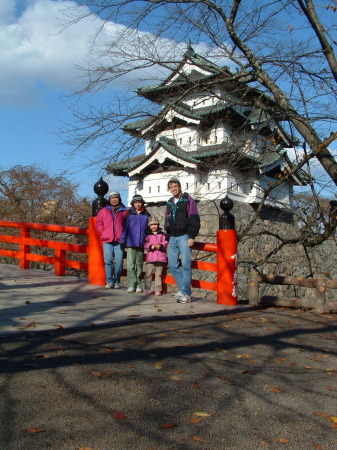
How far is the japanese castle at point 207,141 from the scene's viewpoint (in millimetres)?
7562

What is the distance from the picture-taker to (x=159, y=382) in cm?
289

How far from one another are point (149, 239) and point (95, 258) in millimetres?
1126

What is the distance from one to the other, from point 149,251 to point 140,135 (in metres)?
1.86

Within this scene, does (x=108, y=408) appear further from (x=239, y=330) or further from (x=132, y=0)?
(x=132, y=0)

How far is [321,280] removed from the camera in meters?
6.84

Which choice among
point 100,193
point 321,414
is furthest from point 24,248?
point 321,414

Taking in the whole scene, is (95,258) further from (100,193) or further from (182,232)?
(182,232)

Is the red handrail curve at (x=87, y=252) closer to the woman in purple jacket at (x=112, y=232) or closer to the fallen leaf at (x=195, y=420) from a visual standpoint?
the woman in purple jacket at (x=112, y=232)

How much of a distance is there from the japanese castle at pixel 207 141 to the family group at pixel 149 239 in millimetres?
A: 876

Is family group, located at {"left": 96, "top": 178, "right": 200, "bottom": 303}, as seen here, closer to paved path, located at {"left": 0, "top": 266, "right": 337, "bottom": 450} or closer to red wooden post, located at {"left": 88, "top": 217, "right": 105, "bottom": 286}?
red wooden post, located at {"left": 88, "top": 217, "right": 105, "bottom": 286}

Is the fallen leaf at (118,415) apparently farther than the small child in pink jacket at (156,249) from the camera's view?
No

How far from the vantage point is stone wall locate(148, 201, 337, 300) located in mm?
18020

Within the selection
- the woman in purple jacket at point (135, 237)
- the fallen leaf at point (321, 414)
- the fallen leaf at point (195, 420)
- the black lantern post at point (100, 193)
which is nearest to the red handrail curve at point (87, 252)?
the black lantern post at point (100, 193)

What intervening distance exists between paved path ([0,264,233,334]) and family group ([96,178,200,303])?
31 centimetres
